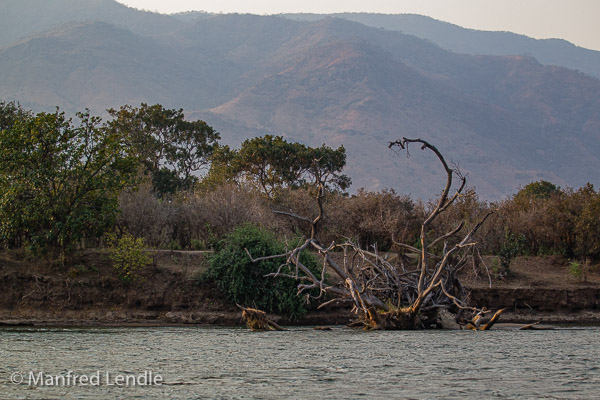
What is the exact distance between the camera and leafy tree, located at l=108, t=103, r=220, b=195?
67250 millimetres

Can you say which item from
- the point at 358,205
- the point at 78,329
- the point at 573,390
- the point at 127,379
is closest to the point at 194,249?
the point at 358,205

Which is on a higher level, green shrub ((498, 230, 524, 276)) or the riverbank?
green shrub ((498, 230, 524, 276))

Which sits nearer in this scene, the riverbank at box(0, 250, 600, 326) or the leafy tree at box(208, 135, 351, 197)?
the riverbank at box(0, 250, 600, 326)

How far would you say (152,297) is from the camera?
34.8 meters

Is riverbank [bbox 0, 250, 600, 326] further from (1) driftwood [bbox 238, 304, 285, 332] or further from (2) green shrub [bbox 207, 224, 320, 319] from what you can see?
(1) driftwood [bbox 238, 304, 285, 332]

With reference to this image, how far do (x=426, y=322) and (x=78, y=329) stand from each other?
13.7 metres

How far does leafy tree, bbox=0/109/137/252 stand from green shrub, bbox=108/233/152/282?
1138mm

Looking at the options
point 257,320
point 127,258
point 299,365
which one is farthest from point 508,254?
point 299,365

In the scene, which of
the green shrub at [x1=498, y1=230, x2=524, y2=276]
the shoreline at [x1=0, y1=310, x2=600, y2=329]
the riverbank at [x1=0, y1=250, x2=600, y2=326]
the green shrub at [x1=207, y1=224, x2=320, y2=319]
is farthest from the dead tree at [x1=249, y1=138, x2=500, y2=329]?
the green shrub at [x1=498, y1=230, x2=524, y2=276]

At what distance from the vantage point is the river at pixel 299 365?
1423 cm

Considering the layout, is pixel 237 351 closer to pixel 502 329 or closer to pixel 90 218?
pixel 502 329

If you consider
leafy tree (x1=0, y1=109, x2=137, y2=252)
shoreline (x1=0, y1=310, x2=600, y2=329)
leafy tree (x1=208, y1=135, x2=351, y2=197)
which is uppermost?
leafy tree (x1=208, y1=135, x2=351, y2=197)

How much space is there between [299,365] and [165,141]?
5634 centimetres

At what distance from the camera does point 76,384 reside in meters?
14.8
